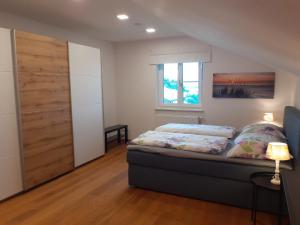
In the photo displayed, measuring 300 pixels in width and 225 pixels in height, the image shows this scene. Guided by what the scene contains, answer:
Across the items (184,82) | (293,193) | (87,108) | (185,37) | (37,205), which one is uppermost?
(185,37)

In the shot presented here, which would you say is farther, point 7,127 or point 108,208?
point 7,127

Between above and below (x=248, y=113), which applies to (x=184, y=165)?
below

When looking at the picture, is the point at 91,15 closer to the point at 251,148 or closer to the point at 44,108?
the point at 44,108

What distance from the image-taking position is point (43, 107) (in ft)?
10.7

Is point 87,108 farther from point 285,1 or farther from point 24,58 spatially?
point 285,1

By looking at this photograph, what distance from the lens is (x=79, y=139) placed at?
3.96 meters

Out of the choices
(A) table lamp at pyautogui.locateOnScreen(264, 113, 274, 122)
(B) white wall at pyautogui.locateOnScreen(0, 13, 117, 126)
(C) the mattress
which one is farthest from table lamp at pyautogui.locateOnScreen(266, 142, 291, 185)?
(B) white wall at pyautogui.locateOnScreen(0, 13, 117, 126)

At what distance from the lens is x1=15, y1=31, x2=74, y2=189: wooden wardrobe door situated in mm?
2980

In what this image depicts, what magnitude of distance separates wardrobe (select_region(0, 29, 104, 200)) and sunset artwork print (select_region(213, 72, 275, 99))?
95.8 inches

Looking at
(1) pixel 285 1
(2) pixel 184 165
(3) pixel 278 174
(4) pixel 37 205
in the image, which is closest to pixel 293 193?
(3) pixel 278 174

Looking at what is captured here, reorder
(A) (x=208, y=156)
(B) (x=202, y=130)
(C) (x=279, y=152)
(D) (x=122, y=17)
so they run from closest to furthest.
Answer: (C) (x=279, y=152)
(A) (x=208, y=156)
(D) (x=122, y=17)
(B) (x=202, y=130)

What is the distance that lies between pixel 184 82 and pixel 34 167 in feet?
11.3

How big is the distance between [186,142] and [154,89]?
2484 mm

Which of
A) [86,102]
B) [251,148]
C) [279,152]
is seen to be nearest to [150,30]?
[86,102]
